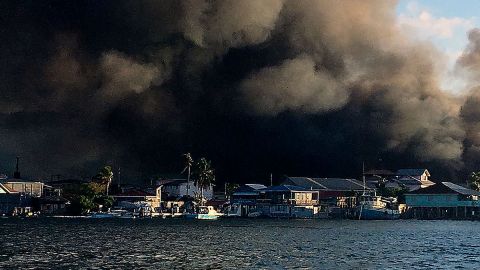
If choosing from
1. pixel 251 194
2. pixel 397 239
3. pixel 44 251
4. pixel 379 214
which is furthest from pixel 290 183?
pixel 44 251

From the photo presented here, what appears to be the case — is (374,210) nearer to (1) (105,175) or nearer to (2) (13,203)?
(1) (105,175)

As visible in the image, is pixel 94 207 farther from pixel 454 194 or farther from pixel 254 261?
pixel 254 261

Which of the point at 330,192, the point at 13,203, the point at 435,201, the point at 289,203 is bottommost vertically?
the point at 13,203

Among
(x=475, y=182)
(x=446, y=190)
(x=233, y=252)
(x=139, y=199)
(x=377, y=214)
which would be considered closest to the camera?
(x=233, y=252)

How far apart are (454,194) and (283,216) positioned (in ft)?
142

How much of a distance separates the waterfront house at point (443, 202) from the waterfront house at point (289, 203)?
975 inches

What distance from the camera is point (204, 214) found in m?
175

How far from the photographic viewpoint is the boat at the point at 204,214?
174712 mm

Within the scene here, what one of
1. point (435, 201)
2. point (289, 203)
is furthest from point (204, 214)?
point (435, 201)

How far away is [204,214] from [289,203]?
23681 mm

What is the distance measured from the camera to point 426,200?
179250 mm

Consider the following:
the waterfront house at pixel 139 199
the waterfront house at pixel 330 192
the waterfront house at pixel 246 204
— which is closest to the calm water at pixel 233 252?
the waterfront house at pixel 139 199

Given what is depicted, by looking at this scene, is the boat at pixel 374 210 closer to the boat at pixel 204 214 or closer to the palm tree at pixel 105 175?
the boat at pixel 204 214

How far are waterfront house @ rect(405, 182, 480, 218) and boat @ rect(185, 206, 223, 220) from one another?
49.5 meters
